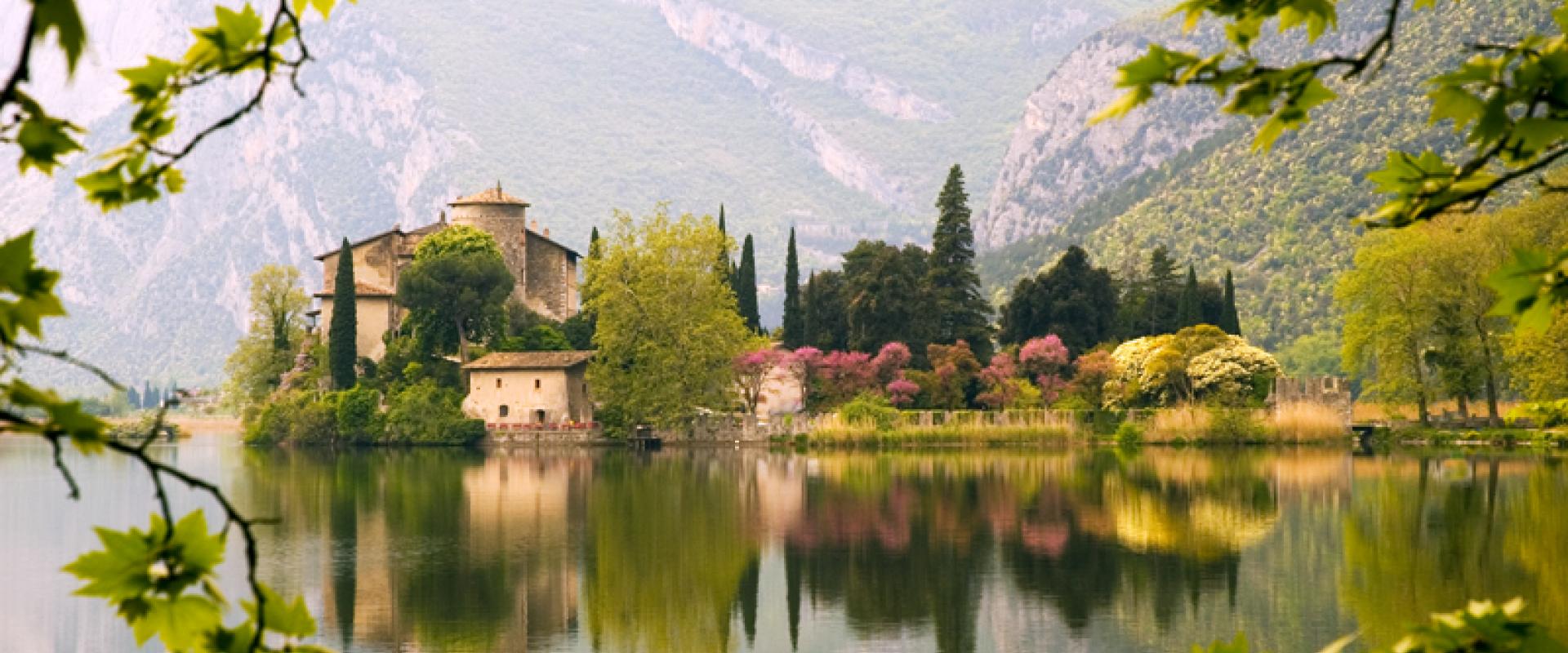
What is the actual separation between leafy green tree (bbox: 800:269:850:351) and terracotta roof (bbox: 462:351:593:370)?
827cm

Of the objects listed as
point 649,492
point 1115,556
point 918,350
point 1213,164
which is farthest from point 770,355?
point 1213,164

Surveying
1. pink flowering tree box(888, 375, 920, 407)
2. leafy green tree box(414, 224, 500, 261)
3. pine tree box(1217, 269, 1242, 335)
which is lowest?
pink flowering tree box(888, 375, 920, 407)

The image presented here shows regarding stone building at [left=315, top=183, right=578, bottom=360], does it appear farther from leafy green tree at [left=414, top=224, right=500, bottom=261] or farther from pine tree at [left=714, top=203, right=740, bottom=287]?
pine tree at [left=714, top=203, right=740, bottom=287]

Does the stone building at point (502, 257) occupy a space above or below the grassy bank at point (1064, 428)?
above

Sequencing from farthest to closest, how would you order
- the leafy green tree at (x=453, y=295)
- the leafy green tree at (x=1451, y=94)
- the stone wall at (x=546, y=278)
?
the stone wall at (x=546, y=278) → the leafy green tree at (x=453, y=295) → the leafy green tree at (x=1451, y=94)

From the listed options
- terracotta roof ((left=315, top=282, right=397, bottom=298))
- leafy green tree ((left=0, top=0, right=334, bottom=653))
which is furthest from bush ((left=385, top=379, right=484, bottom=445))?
leafy green tree ((left=0, top=0, right=334, bottom=653))

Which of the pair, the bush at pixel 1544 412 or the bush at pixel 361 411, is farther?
the bush at pixel 361 411

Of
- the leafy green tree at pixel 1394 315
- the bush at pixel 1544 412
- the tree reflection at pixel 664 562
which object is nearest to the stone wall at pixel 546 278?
the tree reflection at pixel 664 562

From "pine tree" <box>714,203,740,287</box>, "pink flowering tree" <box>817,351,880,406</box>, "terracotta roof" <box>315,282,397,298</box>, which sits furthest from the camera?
"terracotta roof" <box>315,282,397,298</box>

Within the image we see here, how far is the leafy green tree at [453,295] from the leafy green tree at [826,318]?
10.9m

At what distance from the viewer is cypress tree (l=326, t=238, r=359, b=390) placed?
65.4m

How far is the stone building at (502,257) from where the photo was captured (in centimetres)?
7131

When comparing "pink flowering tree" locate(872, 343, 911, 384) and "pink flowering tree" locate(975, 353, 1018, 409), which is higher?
"pink flowering tree" locate(872, 343, 911, 384)

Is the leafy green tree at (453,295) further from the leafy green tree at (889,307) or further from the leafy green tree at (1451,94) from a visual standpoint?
the leafy green tree at (1451,94)
